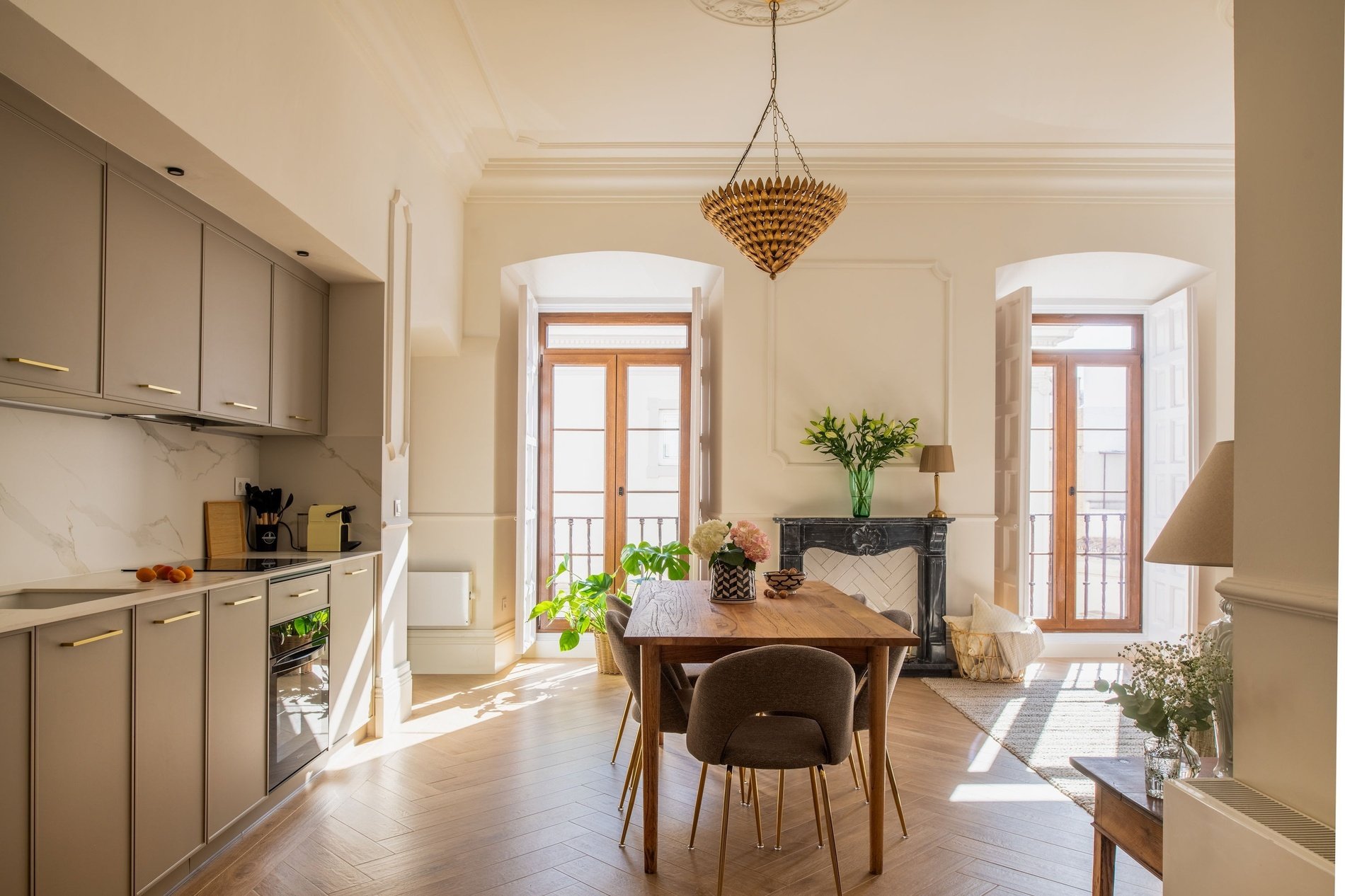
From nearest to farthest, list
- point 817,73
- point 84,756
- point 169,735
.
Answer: point 84,756 → point 169,735 → point 817,73

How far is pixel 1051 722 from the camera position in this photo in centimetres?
452

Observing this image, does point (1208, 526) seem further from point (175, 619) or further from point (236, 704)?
point (236, 704)

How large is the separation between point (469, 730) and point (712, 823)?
1.70 metres

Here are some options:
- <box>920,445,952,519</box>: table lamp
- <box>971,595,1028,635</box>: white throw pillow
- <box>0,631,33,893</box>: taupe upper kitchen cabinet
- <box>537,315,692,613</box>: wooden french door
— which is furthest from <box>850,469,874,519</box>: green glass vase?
<box>0,631,33,893</box>: taupe upper kitchen cabinet

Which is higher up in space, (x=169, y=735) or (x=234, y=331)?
(x=234, y=331)

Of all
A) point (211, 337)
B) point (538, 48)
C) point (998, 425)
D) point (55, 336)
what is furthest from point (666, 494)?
point (55, 336)

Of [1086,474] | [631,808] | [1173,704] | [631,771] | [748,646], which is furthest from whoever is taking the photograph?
[1086,474]

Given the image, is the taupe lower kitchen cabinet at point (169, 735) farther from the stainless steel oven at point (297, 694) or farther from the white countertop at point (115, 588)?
the stainless steel oven at point (297, 694)

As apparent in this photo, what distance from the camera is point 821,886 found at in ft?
8.69

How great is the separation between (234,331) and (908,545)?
4.20 m

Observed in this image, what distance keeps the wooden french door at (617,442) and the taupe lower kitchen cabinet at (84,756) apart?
468 centimetres

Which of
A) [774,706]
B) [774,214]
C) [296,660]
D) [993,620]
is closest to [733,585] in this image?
[774,706]

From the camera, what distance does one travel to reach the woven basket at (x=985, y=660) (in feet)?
17.7

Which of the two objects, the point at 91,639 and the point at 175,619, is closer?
the point at 91,639
